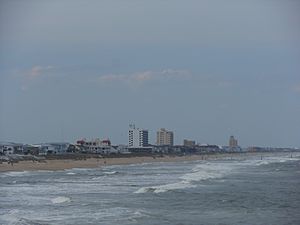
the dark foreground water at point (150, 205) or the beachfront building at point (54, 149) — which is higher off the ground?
the beachfront building at point (54, 149)

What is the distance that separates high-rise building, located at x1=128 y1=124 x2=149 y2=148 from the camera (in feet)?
487

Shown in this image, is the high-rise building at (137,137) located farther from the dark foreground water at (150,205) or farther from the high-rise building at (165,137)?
the dark foreground water at (150,205)

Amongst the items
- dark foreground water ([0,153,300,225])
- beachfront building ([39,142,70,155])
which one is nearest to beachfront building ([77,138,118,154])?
beachfront building ([39,142,70,155])

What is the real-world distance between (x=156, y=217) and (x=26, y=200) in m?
7.23

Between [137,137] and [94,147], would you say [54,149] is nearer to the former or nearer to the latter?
[94,147]

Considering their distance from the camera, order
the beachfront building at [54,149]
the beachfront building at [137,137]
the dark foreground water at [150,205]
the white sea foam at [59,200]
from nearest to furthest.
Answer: the dark foreground water at [150,205], the white sea foam at [59,200], the beachfront building at [54,149], the beachfront building at [137,137]

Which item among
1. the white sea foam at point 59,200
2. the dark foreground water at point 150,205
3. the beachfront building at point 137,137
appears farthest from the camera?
the beachfront building at point 137,137

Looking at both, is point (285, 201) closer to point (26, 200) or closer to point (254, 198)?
point (254, 198)

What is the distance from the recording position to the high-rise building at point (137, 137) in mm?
148375

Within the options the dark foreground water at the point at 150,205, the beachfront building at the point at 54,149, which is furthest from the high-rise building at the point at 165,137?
the dark foreground water at the point at 150,205

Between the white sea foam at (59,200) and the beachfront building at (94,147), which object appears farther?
the beachfront building at (94,147)

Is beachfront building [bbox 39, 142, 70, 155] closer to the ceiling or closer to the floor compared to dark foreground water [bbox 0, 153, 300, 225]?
closer to the ceiling

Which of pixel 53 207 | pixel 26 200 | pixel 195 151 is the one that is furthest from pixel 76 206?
pixel 195 151

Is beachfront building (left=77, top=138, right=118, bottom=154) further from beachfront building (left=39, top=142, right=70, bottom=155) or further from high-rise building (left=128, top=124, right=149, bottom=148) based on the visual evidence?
high-rise building (left=128, top=124, right=149, bottom=148)
